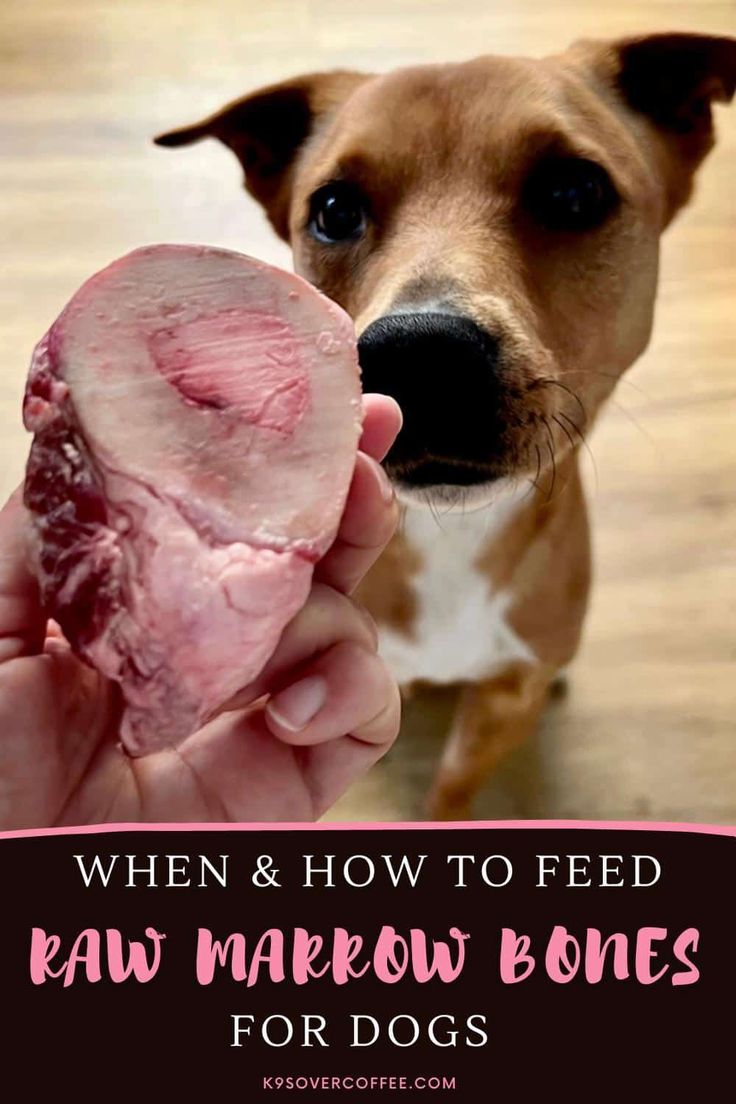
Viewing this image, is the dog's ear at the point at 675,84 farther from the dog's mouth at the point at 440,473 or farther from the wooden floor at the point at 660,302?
the wooden floor at the point at 660,302

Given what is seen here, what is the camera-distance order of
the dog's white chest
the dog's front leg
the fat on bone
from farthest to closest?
the dog's front leg, the dog's white chest, the fat on bone

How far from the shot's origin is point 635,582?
6.55ft

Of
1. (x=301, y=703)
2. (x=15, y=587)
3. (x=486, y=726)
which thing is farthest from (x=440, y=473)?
(x=486, y=726)

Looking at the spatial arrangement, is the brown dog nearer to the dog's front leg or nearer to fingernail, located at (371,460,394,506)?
the dog's front leg

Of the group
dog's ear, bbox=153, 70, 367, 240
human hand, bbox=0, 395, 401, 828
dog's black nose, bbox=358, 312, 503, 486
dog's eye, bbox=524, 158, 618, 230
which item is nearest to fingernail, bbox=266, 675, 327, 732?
human hand, bbox=0, 395, 401, 828

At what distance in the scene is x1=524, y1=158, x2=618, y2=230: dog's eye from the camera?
1.16m

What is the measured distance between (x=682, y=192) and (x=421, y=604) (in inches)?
26.3

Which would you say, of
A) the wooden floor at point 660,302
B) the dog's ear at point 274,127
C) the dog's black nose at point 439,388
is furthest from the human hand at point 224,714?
the wooden floor at point 660,302

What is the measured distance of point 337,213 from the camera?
4.02 feet

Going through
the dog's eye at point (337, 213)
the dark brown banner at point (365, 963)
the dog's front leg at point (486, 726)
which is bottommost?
the dog's front leg at point (486, 726)

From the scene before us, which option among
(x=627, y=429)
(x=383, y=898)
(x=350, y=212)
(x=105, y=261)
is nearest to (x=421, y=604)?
(x=383, y=898)

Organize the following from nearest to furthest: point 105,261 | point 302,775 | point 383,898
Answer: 1. point 302,775
2. point 383,898
3. point 105,261

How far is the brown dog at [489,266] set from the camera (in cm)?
101

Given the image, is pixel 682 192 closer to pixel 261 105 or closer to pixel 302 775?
pixel 261 105
